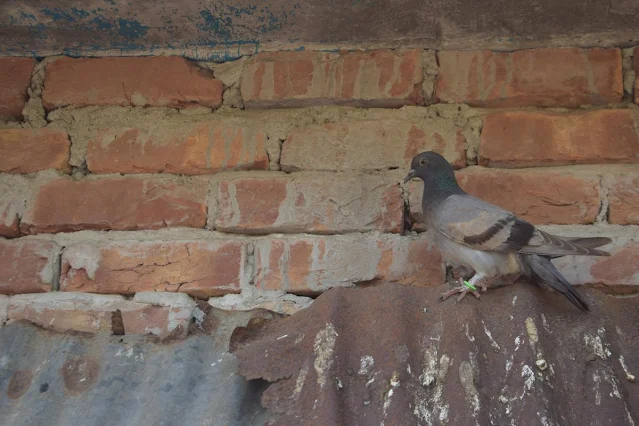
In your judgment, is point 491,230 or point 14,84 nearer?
point 491,230

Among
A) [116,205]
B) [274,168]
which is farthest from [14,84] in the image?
[274,168]

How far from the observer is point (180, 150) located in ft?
5.91

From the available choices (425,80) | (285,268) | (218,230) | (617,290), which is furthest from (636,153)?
(218,230)

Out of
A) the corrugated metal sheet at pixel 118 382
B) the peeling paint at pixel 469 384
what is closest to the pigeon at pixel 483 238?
the peeling paint at pixel 469 384

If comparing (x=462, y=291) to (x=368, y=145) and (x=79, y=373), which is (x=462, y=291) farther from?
(x=79, y=373)

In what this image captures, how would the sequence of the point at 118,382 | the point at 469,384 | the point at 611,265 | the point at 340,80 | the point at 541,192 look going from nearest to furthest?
the point at 469,384 < the point at 118,382 < the point at 611,265 < the point at 541,192 < the point at 340,80

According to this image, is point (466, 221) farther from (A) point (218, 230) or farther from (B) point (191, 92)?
(B) point (191, 92)

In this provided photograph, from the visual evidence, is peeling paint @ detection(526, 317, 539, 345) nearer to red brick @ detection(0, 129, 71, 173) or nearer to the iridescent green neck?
the iridescent green neck

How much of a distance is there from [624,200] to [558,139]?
20cm

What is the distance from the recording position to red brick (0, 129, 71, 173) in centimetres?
181

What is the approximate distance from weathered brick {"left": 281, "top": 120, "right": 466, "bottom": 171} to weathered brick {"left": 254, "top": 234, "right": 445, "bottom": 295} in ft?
0.62

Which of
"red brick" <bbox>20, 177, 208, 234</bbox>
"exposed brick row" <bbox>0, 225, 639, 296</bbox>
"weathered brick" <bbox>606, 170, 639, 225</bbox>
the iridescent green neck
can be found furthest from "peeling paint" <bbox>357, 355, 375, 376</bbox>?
"weathered brick" <bbox>606, 170, 639, 225</bbox>

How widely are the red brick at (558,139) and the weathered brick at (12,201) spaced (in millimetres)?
1074

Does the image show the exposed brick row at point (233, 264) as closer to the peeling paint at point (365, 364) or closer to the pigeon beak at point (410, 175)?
the pigeon beak at point (410, 175)
